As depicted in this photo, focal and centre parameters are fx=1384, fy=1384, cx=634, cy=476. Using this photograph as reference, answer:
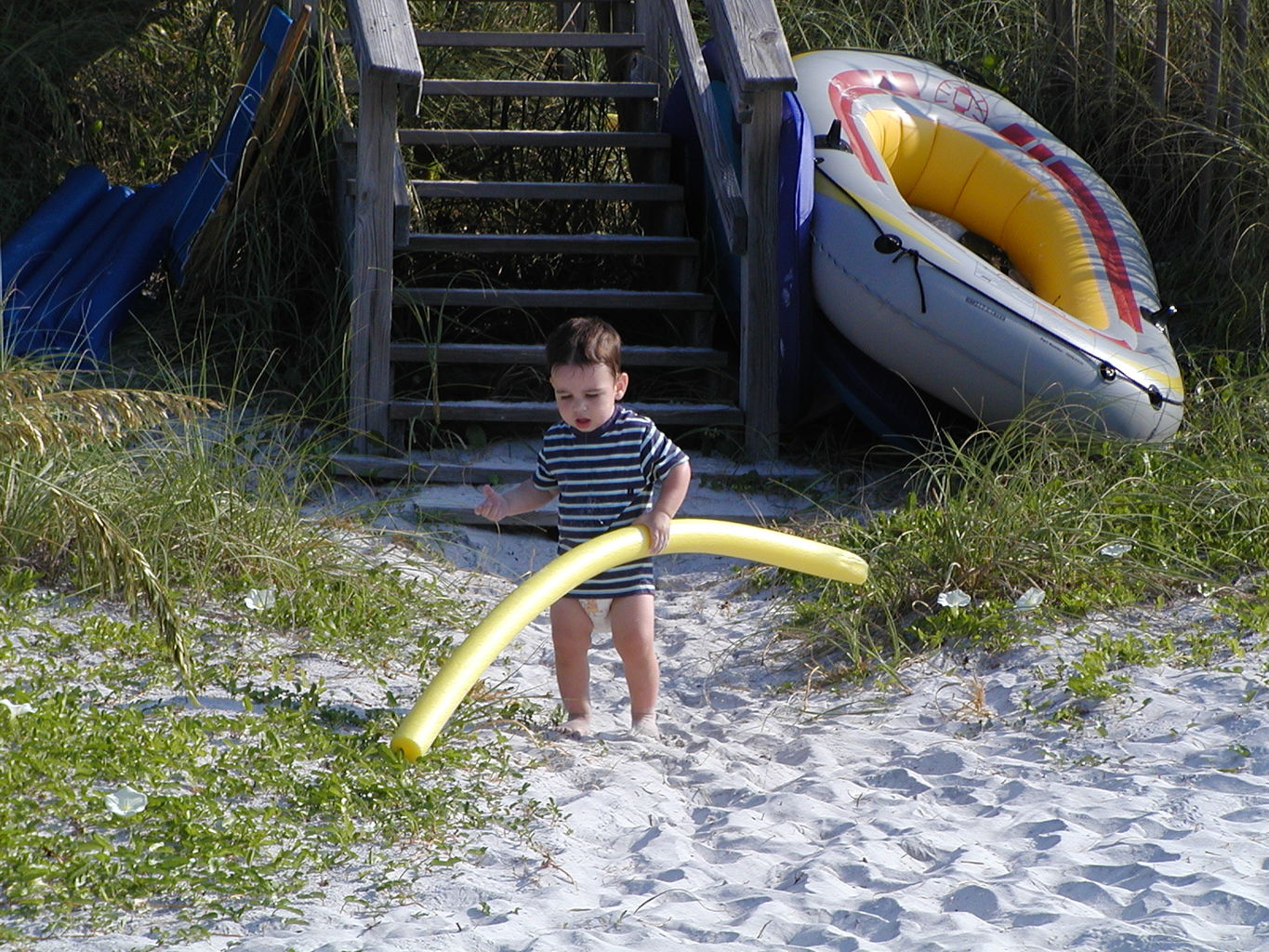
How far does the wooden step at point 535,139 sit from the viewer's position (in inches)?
243

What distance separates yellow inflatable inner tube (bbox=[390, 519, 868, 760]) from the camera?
9.20 feet

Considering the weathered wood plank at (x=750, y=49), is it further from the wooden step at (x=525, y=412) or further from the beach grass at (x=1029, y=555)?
the beach grass at (x=1029, y=555)

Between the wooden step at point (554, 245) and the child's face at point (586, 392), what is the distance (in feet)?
8.89

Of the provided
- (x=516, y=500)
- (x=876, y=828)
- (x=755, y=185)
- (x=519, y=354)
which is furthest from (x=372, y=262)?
(x=876, y=828)

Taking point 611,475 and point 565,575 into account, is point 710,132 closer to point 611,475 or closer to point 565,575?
point 611,475

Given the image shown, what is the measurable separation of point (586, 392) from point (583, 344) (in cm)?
12

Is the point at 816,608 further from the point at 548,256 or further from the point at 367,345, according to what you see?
the point at 548,256

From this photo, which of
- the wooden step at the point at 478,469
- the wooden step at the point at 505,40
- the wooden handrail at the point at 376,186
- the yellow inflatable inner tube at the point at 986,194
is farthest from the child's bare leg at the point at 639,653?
the wooden step at the point at 505,40

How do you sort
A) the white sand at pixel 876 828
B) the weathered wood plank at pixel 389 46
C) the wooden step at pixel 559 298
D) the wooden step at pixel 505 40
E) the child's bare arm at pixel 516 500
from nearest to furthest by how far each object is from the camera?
1. the white sand at pixel 876 828
2. the child's bare arm at pixel 516 500
3. the weathered wood plank at pixel 389 46
4. the wooden step at pixel 559 298
5. the wooden step at pixel 505 40

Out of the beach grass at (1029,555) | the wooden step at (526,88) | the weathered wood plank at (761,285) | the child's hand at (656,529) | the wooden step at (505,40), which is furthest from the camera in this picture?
the wooden step at (505,40)

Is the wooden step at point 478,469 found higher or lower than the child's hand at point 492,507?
lower

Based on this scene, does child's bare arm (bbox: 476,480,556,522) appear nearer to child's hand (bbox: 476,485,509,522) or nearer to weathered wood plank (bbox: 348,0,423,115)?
child's hand (bbox: 476,485,509,522)

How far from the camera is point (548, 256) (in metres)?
6.63

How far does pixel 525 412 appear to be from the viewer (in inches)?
214
